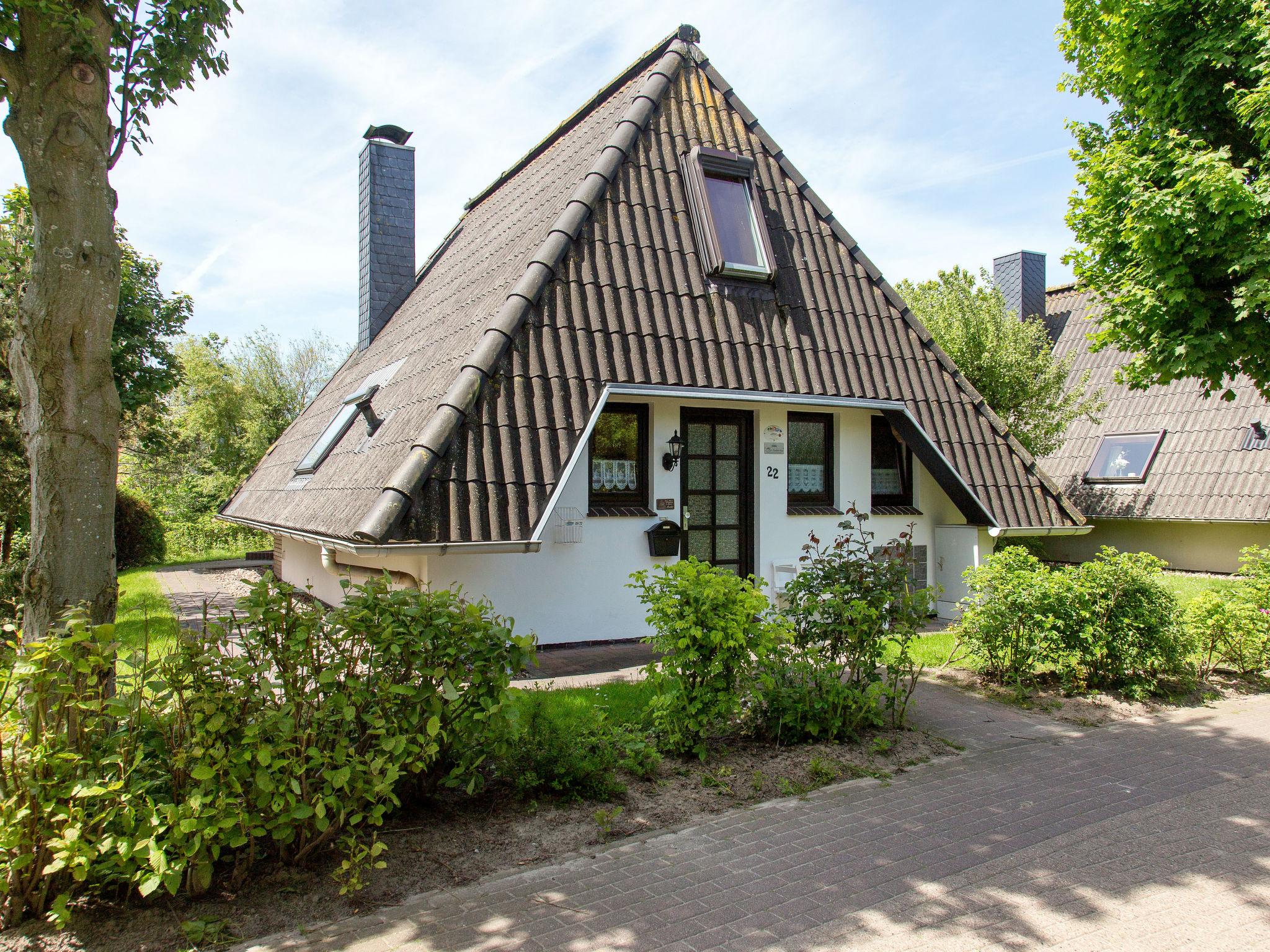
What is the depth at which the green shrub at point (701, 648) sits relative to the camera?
5.53m

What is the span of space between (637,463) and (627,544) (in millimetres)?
1021

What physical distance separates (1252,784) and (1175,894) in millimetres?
2124

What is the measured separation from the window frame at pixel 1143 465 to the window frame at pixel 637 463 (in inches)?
475

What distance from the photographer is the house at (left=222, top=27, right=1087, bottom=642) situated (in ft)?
26.1

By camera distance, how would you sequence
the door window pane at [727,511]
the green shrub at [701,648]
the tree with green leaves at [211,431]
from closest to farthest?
the green shrub at [701,648], the door window pane at [727,511], the tree with green leaves at [211,431]

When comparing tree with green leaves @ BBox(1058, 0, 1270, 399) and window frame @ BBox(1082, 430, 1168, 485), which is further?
window frame @ BBox(1082, 430, 1168, 485)

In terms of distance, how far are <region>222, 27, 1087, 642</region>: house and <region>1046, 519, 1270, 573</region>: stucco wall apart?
5745 millimetres

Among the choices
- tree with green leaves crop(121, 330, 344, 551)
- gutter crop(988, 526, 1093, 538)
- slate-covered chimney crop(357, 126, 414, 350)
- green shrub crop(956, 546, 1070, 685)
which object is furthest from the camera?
tree with green leaves crop(121, 330, 344, 551)

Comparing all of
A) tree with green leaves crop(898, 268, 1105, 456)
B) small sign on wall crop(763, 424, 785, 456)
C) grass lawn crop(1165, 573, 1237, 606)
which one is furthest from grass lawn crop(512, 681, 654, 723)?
tree with green leaves crop(898, 268, 1105, 456)

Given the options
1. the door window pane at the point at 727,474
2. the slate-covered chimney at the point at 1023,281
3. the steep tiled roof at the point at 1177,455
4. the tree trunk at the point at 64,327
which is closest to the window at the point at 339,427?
the door window pane at the point at 727,474

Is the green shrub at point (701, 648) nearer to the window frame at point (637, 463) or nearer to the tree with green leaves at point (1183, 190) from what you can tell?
the window frame at point (637, 463)

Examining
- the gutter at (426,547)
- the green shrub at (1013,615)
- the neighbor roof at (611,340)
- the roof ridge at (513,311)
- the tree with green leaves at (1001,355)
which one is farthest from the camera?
the tree with green leaves at (1001,355)

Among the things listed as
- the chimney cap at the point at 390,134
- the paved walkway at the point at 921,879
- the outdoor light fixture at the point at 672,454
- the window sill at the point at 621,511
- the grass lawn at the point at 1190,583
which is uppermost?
the chimney cap at the point at 390,134

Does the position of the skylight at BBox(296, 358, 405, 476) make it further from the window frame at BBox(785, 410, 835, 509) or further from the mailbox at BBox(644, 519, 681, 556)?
the window frame at BBox(785, 410, 835, 509)
